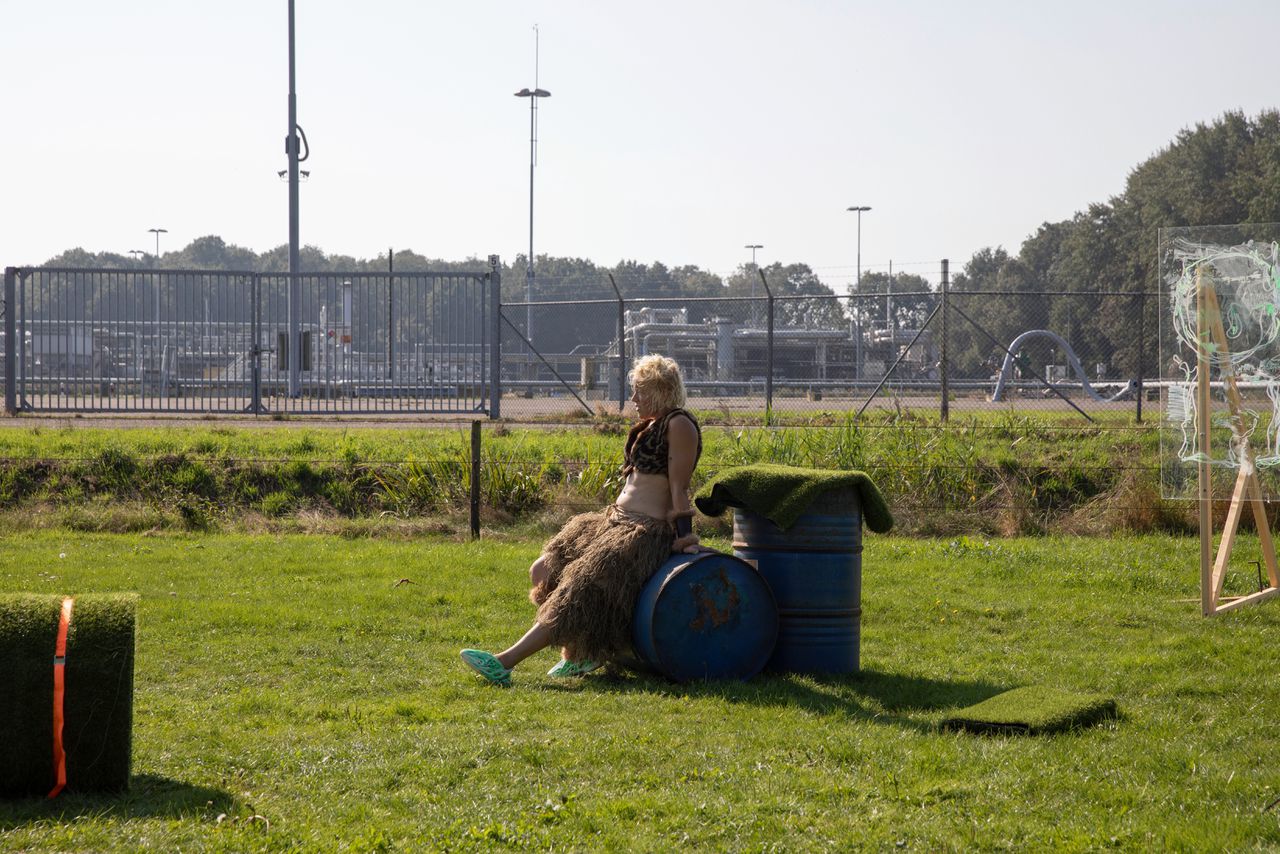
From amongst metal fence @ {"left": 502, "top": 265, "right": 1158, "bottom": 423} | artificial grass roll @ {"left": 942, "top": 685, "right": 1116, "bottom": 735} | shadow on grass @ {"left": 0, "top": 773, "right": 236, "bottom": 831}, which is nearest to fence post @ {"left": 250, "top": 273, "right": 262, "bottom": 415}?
metal fence @ {"left": 502, "top": 265, "right": 1158, "bottom": 423}

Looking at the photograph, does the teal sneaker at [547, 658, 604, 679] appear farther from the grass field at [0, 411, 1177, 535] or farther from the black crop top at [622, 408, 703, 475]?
the grass field at [0, 411, 1177, 535]

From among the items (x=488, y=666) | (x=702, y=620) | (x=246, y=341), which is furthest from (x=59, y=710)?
(x=246, y=341)

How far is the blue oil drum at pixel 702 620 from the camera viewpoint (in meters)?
7.23

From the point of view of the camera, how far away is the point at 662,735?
609 centimetres

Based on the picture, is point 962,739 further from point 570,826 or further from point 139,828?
point 139,828

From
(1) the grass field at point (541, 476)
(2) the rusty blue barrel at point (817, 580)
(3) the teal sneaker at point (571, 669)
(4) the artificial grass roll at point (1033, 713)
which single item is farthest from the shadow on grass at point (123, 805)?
(1) the grass field at point (541, 476)

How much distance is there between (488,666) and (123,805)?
2.57m

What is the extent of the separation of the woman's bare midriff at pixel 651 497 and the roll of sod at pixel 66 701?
315 centimetres

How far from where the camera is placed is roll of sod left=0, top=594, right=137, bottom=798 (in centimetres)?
498

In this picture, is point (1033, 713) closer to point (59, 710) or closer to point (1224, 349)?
point (59, 710)

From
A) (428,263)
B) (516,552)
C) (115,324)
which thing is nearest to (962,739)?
(516,552)

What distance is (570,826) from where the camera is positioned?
4820 mm

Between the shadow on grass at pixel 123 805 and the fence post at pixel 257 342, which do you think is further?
the fence post at pixel 257 342

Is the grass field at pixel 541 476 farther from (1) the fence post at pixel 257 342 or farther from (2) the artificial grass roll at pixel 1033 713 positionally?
(2) the artificial grass roll at pixel 1033 713
